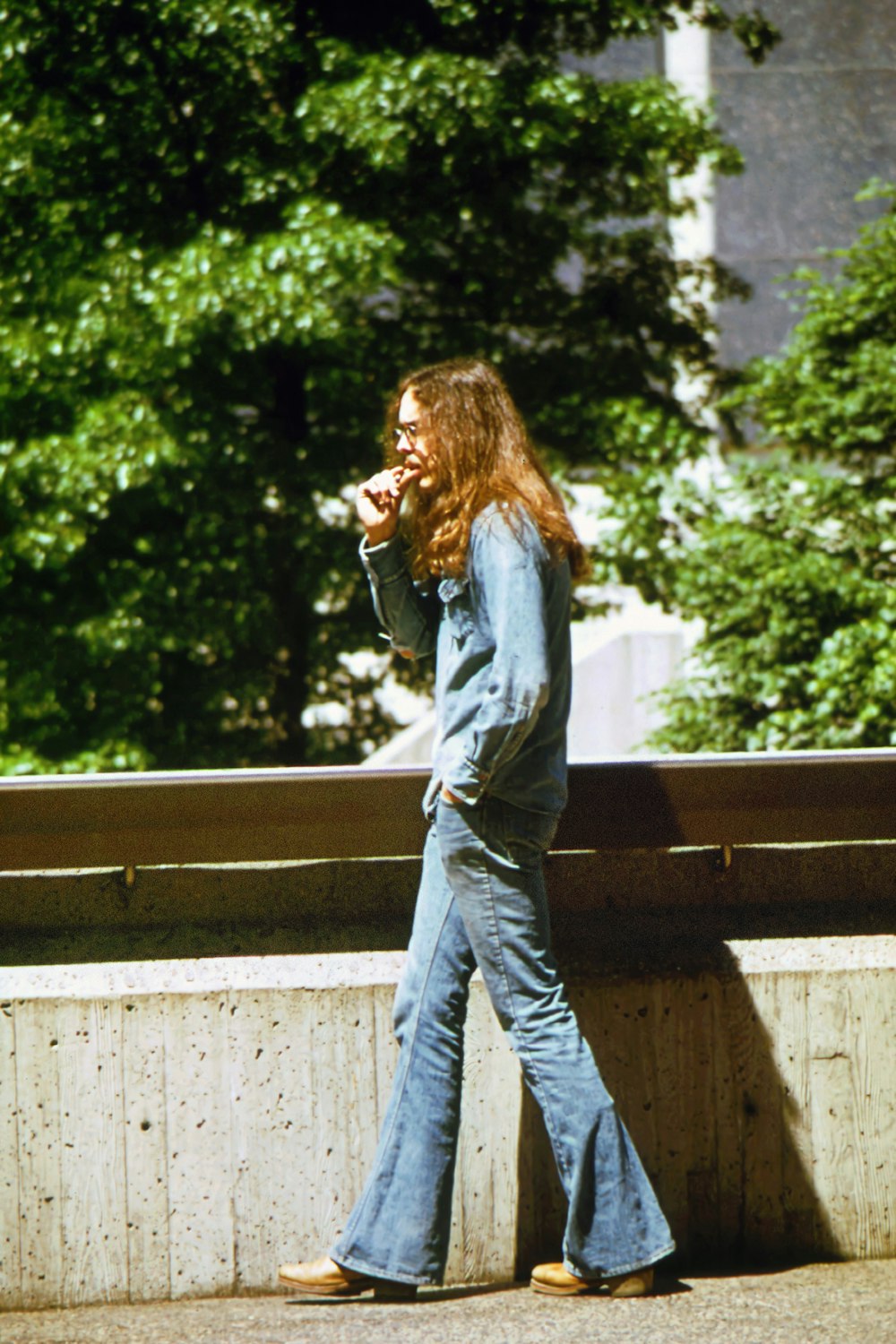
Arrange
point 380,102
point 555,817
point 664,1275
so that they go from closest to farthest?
point 555,817 < point 664,1275 < point 380,102

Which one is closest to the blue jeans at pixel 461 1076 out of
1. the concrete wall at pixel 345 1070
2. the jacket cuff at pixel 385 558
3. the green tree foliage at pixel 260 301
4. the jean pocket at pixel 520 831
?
the jean pocket at pixel 520 831

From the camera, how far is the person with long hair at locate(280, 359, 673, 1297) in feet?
10.6

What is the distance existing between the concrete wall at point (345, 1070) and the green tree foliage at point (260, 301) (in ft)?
13.9

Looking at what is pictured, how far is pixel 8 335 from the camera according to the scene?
25.5 feet

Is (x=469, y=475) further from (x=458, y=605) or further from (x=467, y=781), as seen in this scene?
(x=467, y=781)

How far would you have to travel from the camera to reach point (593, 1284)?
333cm

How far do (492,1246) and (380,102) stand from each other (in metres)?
5.87

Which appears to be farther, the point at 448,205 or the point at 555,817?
the point at 448,205

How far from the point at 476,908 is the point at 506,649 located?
0.57 m

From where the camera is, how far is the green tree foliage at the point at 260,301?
771 centimetres

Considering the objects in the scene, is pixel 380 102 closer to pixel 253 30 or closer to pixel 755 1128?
pixel 253 30

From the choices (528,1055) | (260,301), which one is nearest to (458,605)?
(528,1055)

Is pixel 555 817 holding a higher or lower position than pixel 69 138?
lower

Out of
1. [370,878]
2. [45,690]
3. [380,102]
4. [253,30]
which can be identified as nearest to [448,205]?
[380,102]
